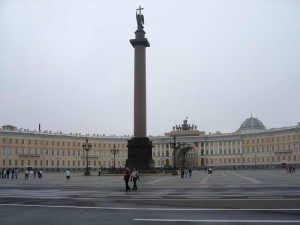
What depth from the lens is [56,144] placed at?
125000 millimetres

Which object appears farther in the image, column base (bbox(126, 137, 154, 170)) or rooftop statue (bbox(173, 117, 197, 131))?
rooftop statue (bbox(173, 117, 197, 131))

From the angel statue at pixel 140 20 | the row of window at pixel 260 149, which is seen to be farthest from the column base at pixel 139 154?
the row of window at pixel 260 149

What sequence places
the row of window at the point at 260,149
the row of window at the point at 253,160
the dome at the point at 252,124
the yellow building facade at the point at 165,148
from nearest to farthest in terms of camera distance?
the yellow building facade at the point at 165,148
the row of window at the point at 260,149
the row of window at the point at 253,160
the dome at the point at 252,124

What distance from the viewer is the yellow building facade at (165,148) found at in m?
114

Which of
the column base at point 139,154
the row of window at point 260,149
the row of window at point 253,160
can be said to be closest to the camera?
the column base at point 139,154

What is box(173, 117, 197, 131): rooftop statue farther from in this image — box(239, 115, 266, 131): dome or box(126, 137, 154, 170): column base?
box(126, 137, 154, 170): column base

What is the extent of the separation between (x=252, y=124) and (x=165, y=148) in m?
37.9

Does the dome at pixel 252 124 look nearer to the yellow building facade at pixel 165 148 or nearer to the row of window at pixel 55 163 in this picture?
the yellow building facade at pixel 165 148

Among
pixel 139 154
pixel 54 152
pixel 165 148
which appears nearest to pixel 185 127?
pixel 165 148

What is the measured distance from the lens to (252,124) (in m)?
155

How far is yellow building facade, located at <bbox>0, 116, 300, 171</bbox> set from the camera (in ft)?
373

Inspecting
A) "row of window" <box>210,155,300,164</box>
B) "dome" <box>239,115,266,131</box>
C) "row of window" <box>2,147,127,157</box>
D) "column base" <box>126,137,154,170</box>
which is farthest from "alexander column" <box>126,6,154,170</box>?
"dome" <box>239,115,266,131</box>

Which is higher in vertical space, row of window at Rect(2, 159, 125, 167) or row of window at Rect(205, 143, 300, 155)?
row of window at Rect(205, 143, 300, 155)

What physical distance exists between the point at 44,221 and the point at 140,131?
142 ft
